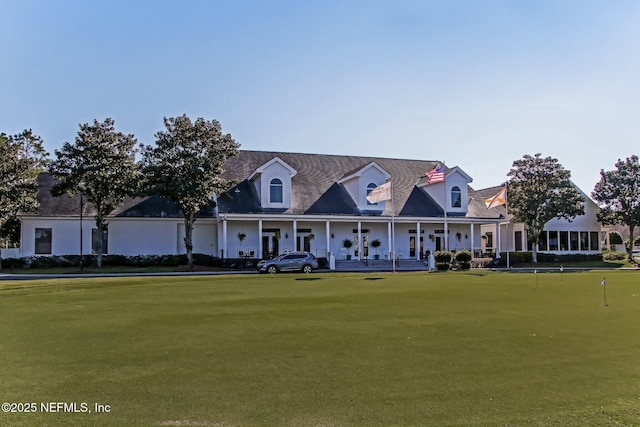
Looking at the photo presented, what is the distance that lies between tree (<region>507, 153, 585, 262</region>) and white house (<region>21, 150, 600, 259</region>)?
2.55m

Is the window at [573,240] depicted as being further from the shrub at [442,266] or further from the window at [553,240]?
the shrub at [442,266]

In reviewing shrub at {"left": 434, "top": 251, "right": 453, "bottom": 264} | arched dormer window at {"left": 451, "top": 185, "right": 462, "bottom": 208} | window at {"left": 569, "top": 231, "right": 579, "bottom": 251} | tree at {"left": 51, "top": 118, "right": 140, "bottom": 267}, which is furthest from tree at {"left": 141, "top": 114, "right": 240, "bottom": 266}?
window at {"left": 569, "top": 231, "right": 579, "bottom": 251}

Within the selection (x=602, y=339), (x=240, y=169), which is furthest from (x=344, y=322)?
(x=240, y=169)

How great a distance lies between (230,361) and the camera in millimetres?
7715

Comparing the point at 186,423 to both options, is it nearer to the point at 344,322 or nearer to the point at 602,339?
the point at 344,322

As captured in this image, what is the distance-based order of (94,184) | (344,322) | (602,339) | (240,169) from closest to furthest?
(602,339)
(344,322)
(94,184)
(240,169)

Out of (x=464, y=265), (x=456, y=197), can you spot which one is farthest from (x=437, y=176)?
(x=456, y=197)

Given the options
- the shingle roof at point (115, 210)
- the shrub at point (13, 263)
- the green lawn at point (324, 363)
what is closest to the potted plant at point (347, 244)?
the shingle roof at point (115, 210)

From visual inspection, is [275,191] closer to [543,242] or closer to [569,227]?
[543,242]

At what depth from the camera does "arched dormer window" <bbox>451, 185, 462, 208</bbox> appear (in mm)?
42469

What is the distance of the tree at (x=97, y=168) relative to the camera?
32.6m

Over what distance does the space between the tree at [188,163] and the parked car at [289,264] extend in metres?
6.25

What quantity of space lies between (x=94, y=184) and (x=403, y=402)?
31.0m

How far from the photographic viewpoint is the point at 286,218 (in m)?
36.3
